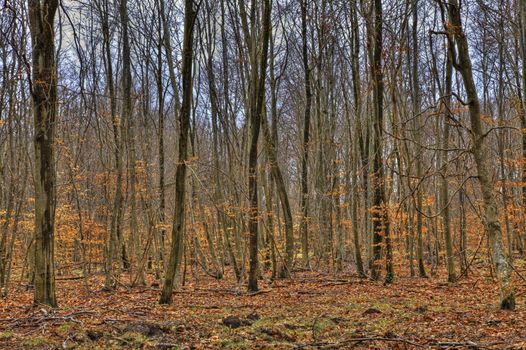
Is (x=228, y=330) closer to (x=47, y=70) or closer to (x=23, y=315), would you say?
(x=23, y=315)

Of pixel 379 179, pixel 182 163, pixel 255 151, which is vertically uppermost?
pixel 255 151

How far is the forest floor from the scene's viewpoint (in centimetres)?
530

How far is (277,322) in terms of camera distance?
22.9ft

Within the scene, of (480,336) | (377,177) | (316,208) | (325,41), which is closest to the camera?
(480,336)

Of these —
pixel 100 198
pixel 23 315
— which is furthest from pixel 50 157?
pixel 100 198

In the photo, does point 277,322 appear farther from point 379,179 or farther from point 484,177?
point 379,179

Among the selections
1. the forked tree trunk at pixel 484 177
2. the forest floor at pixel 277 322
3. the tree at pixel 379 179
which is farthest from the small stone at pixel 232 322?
the tree at pixel 379 179

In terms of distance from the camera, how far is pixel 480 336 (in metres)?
5.39

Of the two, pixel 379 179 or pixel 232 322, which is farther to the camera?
pixel 379 179

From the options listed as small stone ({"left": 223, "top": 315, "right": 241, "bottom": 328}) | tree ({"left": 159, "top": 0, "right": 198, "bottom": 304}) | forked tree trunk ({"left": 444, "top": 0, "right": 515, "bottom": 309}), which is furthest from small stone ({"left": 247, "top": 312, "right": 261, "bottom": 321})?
forked tree trunk ({"left": 444, "top": 0, "right": 515, "bottom": 309})

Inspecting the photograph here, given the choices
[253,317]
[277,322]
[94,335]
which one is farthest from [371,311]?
[94,335]

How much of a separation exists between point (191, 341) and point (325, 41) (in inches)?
501

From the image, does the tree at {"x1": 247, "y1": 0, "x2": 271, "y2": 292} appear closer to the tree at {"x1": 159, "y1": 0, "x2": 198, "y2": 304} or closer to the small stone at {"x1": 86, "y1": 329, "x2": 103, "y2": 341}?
the tree at {"x1": 159, "y1": 0, "x2": 198, "y2": 304}

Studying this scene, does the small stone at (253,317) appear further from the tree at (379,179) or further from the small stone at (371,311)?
the tree at (379,179)
